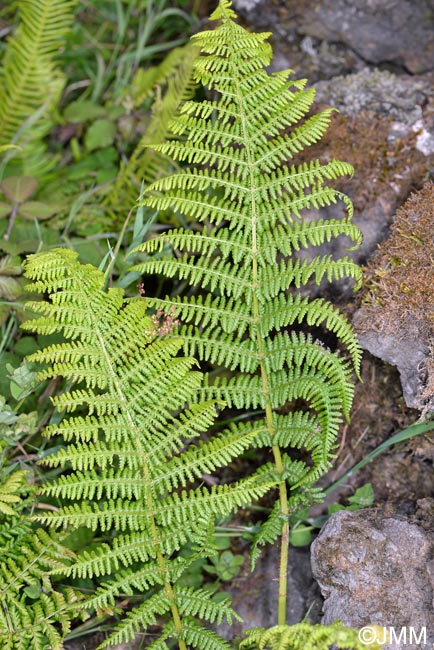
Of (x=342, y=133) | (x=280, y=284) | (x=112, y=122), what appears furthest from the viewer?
(x=112, y=122)

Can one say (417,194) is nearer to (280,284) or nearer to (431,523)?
(280,284)

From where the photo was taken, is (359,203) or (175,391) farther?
(359,203)

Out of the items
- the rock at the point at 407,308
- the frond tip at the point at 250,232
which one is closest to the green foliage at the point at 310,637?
the frond tip at the point at 250,232

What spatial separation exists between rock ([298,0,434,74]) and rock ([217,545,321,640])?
3.03m

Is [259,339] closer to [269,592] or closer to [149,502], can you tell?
[149,502]

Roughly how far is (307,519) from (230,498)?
717 millimetres

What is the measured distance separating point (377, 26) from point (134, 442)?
306 cm

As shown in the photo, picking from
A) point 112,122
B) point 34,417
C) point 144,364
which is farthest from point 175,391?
point 112,122

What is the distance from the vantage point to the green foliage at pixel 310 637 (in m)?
2.40

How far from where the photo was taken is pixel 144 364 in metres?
2.96

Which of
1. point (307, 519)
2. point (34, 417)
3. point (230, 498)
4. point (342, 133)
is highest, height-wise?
point (342, 133)

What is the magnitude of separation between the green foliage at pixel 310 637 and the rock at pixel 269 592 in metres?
0.54

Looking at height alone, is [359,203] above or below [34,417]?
above

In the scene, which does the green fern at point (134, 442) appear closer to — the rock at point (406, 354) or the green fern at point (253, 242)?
the green fern at point (253, 242)
